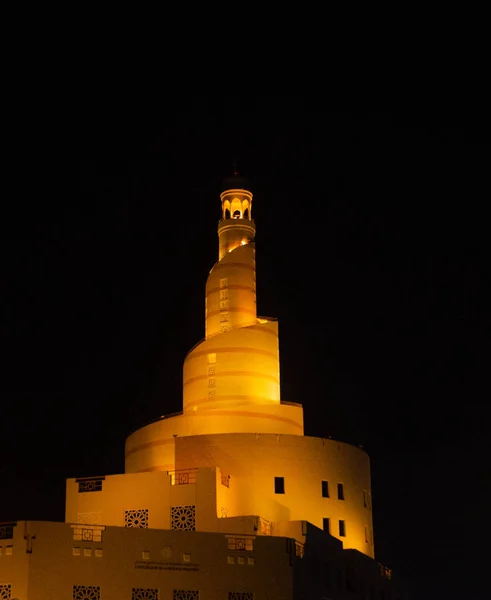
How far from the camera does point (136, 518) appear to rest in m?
43.0

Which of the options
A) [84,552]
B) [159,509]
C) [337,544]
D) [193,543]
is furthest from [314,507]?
[84,552]

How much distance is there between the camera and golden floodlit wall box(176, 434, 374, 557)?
44719 mm

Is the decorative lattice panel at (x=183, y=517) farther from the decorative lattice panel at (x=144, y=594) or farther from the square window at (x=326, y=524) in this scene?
the square window at (x=326, y=524)

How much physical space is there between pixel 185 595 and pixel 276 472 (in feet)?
33.7

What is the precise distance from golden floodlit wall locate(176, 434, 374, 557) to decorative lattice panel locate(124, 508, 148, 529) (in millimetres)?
3153

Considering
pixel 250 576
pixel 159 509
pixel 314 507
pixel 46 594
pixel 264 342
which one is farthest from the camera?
pixel 264 342

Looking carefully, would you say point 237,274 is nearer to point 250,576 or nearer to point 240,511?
point 240,511

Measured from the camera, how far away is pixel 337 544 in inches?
1710

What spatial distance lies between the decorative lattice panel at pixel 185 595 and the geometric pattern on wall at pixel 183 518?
566 centimetres

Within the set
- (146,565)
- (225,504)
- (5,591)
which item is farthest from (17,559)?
(225,504)

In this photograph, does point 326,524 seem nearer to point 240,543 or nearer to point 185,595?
point 240,543

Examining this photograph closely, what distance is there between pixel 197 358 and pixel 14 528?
1740cm

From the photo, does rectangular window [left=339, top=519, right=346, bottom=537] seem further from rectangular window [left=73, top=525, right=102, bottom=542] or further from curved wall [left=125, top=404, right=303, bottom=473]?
rectangular window [left=73, top=525, right=102, bottom=542]

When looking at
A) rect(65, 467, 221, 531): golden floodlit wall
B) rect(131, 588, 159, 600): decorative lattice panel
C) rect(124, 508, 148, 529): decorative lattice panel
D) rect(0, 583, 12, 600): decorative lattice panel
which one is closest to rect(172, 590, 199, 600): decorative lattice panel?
rect(131, 588, 159, 600): decorative lattice panel
